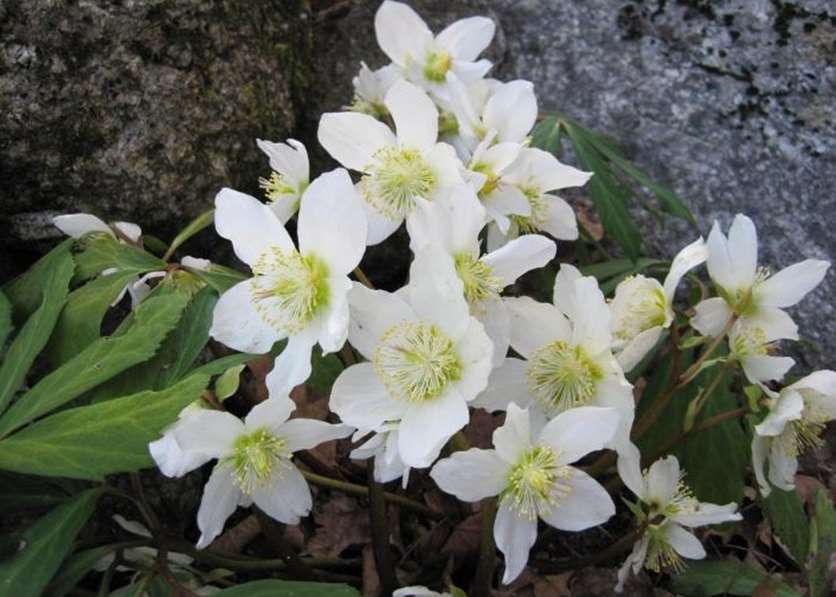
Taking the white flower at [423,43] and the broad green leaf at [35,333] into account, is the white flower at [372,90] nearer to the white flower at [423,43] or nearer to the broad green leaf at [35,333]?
the white flower at [423,43]

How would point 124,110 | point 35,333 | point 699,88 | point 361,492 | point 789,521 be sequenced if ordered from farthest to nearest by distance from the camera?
point 699,88 → point 124,110 → point 361,492 → point 789,521 → point 35,333

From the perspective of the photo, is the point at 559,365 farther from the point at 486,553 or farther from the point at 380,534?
the point at 380,534

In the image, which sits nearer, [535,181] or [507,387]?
[507,387]

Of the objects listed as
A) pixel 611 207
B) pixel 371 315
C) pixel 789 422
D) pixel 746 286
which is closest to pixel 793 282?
pixel 746 286

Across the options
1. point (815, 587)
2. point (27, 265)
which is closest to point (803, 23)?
point (815, 587)

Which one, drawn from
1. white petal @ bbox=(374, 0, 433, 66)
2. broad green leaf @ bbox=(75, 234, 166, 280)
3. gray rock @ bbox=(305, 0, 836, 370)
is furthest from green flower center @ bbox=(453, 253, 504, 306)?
gray rock @ bbox=(305, 0, 836, 370)

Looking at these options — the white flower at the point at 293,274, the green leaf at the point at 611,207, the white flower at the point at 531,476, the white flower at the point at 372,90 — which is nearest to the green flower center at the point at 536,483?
the white flower at the point at 531,476

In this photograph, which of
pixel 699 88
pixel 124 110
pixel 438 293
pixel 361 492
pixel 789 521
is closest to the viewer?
pixel 438 293

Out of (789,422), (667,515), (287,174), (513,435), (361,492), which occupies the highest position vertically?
(287,174)
